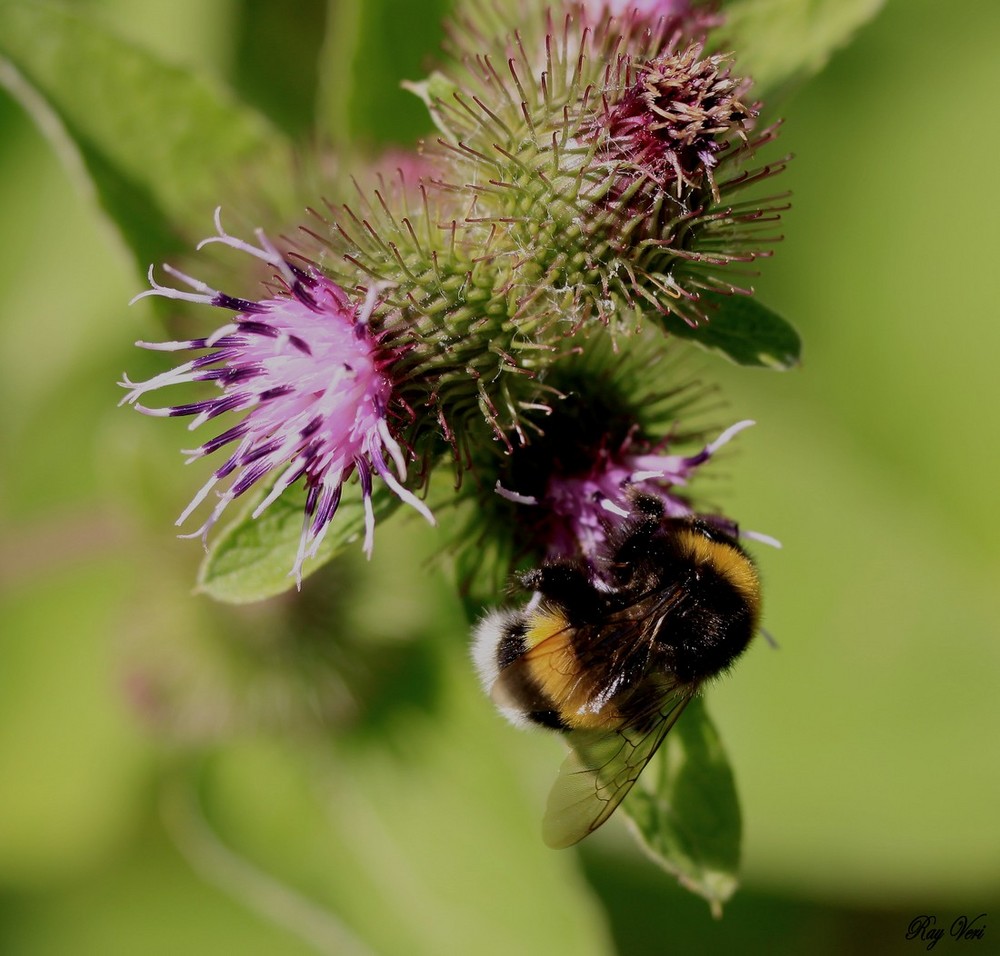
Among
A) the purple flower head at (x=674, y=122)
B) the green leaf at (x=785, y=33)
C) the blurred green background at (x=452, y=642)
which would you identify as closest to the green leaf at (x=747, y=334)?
the purple flower head at (x=674, y=122)

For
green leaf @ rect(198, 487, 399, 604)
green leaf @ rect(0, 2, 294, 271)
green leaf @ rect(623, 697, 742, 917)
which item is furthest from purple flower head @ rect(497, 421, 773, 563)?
green leaf @ rect(0, 2, 294, 271)

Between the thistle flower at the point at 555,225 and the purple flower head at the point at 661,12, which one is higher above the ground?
the purple flower head at the point at 661,12

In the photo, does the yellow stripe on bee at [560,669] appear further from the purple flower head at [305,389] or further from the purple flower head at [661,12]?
the purple flower head at [661,12]

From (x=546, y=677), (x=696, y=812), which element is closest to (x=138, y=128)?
(x=546, y=677)

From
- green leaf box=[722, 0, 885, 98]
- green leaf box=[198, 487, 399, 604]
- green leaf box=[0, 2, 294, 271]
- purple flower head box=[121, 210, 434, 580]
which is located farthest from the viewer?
green leaf box=[0, 2, 294, 271]

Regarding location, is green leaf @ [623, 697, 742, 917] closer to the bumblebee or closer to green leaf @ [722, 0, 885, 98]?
the bumblebee
